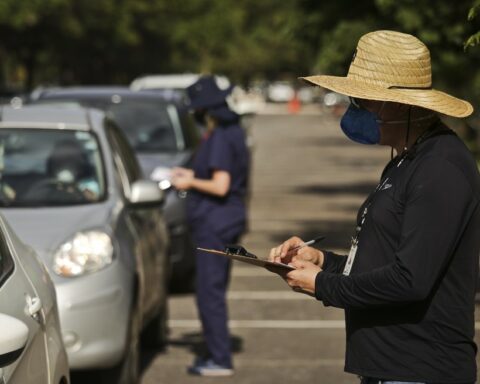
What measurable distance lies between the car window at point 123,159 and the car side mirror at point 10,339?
4.95m

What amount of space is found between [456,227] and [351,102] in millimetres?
622

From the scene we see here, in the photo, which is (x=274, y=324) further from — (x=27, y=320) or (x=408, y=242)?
(x=408, y=242)

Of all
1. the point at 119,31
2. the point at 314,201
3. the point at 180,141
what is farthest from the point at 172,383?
the point at 119,31

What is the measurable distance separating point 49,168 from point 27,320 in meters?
4.25

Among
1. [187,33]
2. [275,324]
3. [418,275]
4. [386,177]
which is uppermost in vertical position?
[386,177]

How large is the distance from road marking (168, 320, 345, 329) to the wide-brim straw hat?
668 centimetres

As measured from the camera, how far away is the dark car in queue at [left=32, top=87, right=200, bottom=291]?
1190 centimetres

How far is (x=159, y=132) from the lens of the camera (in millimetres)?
13133

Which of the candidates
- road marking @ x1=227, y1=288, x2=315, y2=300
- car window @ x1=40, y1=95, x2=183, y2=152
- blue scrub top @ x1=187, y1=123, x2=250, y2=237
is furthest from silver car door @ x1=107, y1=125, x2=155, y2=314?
car window @ x1=40, y1=95, x2=183, y2=152

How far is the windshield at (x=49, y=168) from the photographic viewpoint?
8.36 m

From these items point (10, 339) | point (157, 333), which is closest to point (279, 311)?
point (157, 333)

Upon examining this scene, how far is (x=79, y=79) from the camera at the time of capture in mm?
71500

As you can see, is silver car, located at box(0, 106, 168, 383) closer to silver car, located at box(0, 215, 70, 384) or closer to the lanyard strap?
silver car, located at box(0, 215, 70, 384)

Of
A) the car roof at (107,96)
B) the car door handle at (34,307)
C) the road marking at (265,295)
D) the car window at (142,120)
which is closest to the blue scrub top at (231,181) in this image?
the road marking at (265,295)
